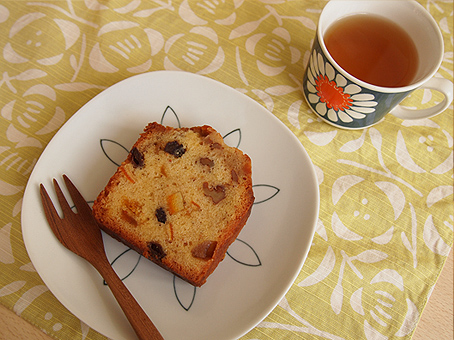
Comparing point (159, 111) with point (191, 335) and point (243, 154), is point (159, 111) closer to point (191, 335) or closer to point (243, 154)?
point (243, 154)

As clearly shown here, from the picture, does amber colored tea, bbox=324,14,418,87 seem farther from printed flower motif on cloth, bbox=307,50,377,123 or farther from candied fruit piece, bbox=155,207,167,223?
candied fruit piece, bbox=155,207,167,223

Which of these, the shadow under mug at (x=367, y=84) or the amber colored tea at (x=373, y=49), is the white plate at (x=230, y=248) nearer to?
the shadow under mug at (x=367, y=84)

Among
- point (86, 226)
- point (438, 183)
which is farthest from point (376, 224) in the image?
point (86, 226)

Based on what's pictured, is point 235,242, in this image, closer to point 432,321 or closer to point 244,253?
point 244,253

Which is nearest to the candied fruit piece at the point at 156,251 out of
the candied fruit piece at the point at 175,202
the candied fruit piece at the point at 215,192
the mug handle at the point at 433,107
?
the candied fruit piece at the point at 175,202

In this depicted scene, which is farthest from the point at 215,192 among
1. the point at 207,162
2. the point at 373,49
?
the point at 373,49

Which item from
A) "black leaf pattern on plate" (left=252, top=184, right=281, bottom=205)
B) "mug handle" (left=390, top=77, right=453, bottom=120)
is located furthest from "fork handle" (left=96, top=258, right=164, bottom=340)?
"mug handle" (left=390, top=77, right=453, bottom=120)

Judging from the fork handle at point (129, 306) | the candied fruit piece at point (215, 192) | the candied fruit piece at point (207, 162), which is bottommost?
the fork handle at point (129, 306)
